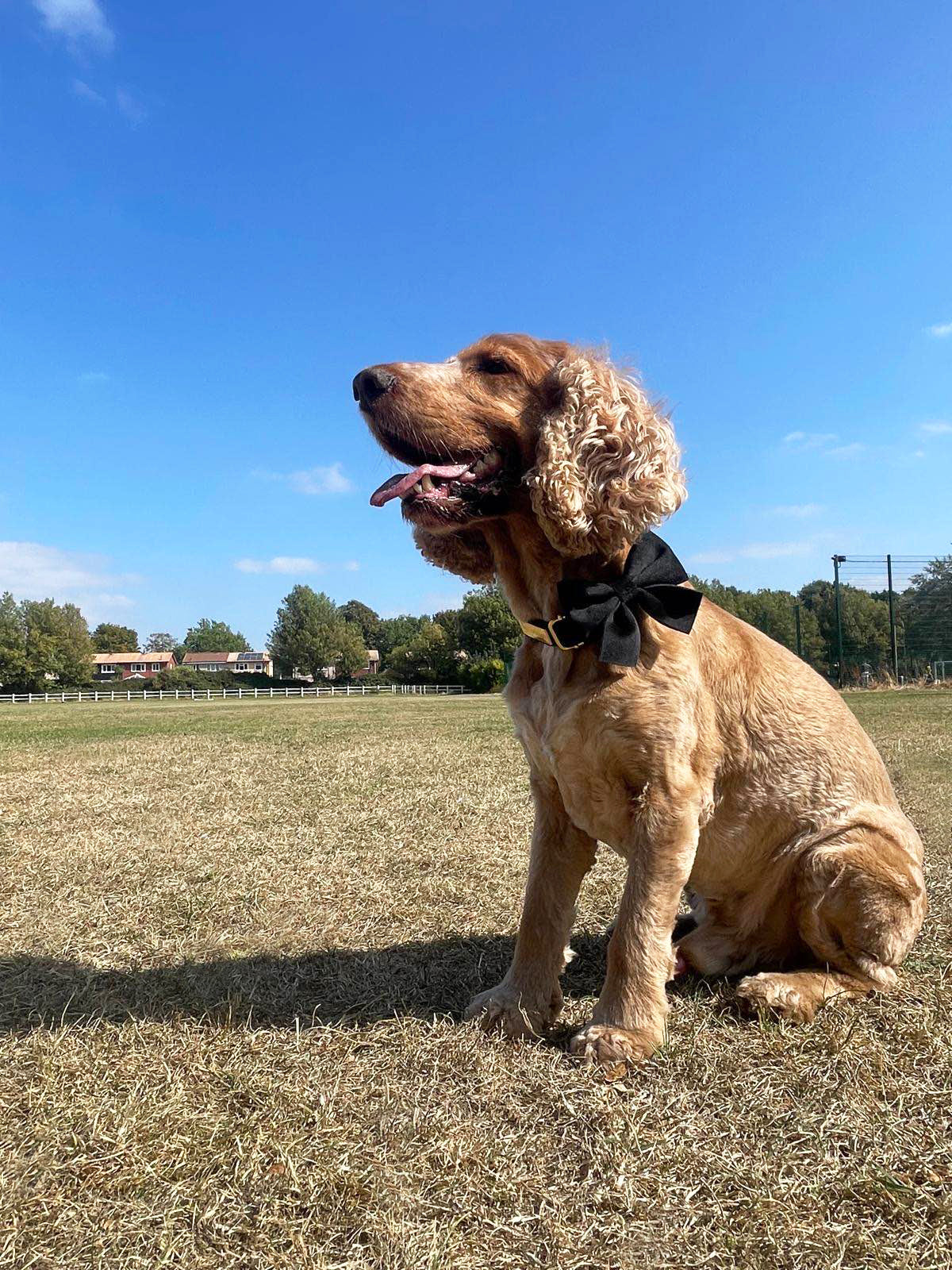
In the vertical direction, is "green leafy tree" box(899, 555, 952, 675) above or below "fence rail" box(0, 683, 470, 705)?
above

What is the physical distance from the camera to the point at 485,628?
5988cm

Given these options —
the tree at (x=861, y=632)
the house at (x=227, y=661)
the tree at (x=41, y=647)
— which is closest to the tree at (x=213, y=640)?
the house at (x=227, y=661)

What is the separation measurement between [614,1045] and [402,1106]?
2.07 ft

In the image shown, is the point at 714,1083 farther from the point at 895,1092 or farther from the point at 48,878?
the point at 48,878

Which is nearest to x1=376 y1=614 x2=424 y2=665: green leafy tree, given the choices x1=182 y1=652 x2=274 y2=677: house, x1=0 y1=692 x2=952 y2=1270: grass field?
x1=182 y1=652 x2=274 y2=677: house

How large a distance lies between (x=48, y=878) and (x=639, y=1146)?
150 inches

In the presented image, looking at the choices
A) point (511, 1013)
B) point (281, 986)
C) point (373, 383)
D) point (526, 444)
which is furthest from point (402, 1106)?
point (373, 383)

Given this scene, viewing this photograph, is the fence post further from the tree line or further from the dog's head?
the dog's head

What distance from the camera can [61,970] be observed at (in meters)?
3.02

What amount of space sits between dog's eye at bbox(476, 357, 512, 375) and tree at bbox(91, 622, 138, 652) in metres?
119

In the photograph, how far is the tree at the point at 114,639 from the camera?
4323 inches

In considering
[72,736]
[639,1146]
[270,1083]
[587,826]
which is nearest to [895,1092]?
[639,1146]

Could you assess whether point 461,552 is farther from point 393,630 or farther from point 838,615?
point 393,630

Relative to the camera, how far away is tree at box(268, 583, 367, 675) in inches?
2975
